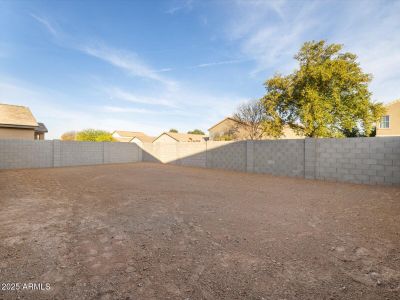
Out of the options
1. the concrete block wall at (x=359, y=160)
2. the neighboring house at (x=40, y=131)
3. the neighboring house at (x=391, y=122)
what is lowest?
the concrete block wall at (x=359, y=160)

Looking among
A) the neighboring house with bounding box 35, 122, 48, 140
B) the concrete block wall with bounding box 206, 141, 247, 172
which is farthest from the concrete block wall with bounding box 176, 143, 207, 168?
the neighboring house with bounding box 35, 122, 48, 140

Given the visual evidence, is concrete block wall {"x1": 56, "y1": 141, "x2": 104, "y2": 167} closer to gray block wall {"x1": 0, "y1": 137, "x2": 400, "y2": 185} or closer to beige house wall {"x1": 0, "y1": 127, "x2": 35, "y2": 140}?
gray block wall {"x1": 0, "y1": 137, "x2": 400, "y2": 185}

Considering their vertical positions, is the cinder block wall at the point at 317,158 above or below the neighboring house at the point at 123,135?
below

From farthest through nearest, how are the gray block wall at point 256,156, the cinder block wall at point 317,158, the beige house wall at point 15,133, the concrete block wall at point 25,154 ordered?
1. the beige house wall at point 15,133
2. the concrete block wall at point 25,154
3. the gray block wall at point 256,156
4. the cinder block wall at point 317,158

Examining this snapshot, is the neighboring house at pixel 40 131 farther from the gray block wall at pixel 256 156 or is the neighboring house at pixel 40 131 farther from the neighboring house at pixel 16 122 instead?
the gray block wall at pixel 256 156

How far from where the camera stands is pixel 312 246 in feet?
10.1

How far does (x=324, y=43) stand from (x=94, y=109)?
2452 cm

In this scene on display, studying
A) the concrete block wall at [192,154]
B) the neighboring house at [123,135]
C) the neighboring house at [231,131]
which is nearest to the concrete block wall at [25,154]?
the concrete block wall at [192,154]

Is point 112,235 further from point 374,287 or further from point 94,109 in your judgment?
point 94,109

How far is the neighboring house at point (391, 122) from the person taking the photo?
23.3 meters

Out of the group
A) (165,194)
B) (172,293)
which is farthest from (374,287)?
(165,194)

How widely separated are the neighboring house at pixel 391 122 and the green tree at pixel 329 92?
11067mm

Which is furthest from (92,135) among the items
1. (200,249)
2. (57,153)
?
(200,249)

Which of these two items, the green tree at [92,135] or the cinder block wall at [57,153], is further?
the green tree at [92,135]
